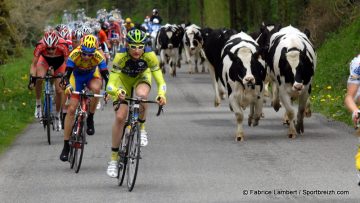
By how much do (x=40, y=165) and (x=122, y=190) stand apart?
2.99 m

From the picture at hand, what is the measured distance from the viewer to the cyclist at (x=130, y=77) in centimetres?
1341

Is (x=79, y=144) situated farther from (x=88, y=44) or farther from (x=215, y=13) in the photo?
(x=215, y=13)

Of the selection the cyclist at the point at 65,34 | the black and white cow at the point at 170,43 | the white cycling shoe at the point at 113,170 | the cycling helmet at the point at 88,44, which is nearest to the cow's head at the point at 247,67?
the cyclist at the point at 65,34

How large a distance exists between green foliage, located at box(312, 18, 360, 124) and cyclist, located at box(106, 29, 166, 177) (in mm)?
7598

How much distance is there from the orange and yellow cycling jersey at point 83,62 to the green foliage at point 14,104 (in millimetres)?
2535

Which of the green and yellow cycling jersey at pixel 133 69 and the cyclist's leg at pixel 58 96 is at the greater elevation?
the green and yellow cycling jersey at pixel 133 69

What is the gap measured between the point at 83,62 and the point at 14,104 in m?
10.6

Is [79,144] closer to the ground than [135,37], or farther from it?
closer to the ground

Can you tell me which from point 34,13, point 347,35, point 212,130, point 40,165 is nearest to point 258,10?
point 34,13

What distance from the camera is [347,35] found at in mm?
33844

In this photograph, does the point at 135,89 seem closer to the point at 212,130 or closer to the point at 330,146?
the point at 330,146

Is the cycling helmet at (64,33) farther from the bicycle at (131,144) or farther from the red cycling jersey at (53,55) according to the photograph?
the bicycle at (131,144)

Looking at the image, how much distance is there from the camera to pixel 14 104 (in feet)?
86.5

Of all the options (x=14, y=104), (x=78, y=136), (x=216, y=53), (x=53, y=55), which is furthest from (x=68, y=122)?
(x=14, y=104)
